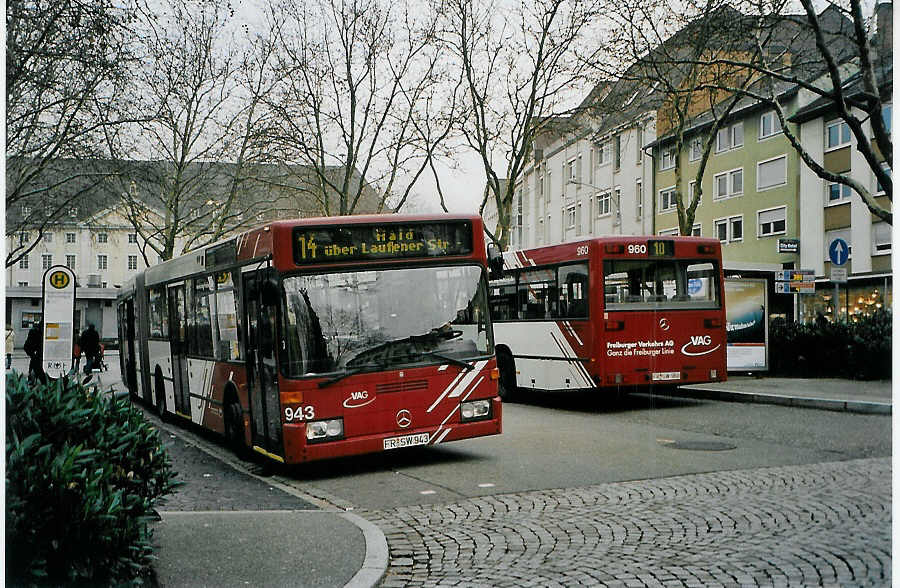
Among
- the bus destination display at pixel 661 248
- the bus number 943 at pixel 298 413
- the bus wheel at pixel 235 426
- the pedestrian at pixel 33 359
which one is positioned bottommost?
the bus wheel at pixel 235 426

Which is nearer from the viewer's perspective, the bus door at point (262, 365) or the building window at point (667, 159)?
the bus door at point (262, 365)

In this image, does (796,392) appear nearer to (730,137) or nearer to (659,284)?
(659,284)

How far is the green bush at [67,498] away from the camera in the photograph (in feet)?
13.1

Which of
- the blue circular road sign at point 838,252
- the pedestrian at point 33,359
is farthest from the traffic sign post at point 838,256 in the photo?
the pedestrian at point 33,359

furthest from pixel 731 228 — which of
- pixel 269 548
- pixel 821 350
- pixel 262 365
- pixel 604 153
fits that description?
pixel 269 548

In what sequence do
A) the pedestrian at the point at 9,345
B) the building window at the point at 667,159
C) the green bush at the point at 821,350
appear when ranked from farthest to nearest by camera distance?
the building window at the point at 667,159, the green bush at the point at 821,350, the pedestrian at the point at 9,345

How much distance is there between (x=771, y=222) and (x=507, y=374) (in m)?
5.76

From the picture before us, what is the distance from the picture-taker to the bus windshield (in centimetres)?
877

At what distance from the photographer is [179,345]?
504 inches

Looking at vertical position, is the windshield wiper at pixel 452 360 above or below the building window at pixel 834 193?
below

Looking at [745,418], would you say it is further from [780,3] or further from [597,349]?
[780,3]

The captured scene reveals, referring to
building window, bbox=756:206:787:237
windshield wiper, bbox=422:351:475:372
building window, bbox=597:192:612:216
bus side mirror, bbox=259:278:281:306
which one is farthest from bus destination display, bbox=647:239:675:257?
bus side mirror, bbox=259:278:281:306

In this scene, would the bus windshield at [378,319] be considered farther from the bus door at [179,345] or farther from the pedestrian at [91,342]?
the pedestrian at [91,342]

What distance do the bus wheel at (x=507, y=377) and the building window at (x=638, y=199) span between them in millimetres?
8488
